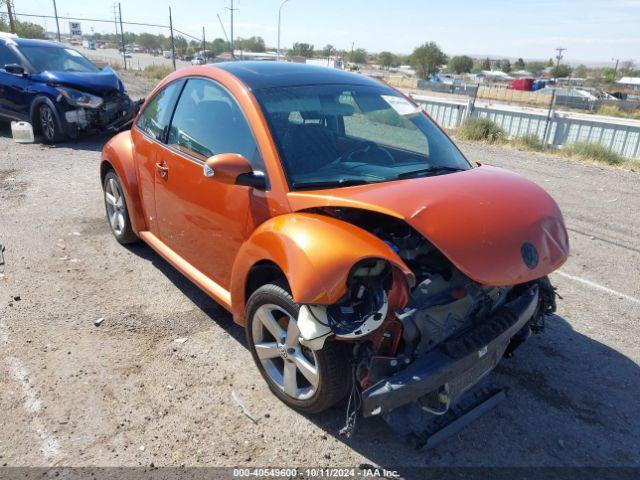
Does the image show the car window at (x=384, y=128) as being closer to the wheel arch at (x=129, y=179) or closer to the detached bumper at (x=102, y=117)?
the wheel arch at (x=129, y=179)

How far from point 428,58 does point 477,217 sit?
102161 mm

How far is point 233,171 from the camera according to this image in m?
2.84

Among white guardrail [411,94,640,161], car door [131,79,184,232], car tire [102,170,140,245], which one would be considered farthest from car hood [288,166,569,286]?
white guardrail [411,94,640,161]

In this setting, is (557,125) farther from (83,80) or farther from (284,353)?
(284,353)

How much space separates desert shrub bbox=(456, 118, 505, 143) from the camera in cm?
1327

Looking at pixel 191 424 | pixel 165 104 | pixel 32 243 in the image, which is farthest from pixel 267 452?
pixel 32 243

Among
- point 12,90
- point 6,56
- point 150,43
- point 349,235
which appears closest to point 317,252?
point 349,235

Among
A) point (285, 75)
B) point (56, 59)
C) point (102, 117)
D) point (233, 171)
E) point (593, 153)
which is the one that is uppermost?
point (285, 75)

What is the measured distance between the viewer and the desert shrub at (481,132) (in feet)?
43.5

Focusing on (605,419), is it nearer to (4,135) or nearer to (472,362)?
(472,362)

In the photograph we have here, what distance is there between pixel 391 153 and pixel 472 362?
5.13 feet

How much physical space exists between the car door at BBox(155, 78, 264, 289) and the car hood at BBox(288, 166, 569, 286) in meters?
0.56

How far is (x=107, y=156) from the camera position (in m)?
4.98

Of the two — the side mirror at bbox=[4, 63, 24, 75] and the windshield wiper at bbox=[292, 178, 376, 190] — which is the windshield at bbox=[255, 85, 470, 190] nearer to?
the windshield wiper at bbox=[292, 178, 376, 190]
